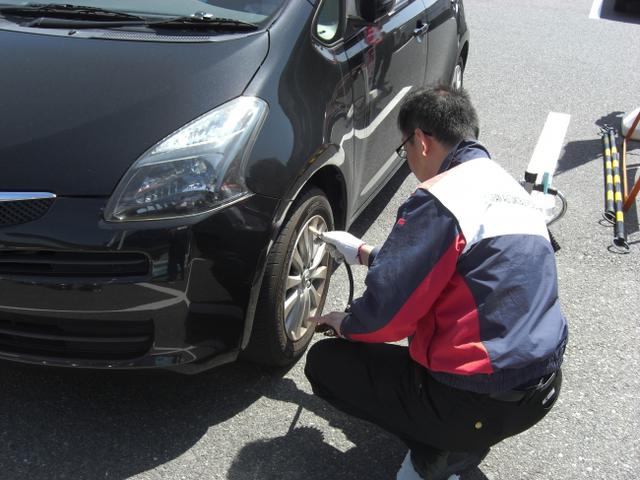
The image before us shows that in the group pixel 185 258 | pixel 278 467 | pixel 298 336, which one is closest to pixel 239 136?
pixel 185 258

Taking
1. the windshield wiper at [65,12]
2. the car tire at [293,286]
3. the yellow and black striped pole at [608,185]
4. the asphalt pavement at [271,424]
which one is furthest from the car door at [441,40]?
the windshield wiper at [65,12]

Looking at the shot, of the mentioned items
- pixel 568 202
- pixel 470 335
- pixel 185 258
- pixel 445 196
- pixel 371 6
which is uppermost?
pixel 371 6

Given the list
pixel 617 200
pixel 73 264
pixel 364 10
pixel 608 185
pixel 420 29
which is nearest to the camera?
pixel 73 264

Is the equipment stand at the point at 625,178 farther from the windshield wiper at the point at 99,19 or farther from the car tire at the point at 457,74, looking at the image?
the windshield wiper at the point at 99,19

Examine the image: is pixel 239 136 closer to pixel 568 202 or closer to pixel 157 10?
pixel 157 10

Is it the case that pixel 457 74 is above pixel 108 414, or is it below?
above

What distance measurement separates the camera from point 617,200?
182 inches

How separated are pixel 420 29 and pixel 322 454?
235 centimetres

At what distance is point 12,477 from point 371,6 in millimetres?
2234

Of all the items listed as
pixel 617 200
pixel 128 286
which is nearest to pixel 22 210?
pixel 128 286

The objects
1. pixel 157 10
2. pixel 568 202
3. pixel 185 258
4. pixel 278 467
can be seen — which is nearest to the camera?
pixel 185 258

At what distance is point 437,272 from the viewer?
2.13 m

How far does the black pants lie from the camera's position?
2.28 meters

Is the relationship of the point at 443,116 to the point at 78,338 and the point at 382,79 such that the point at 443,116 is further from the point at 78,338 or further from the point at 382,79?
the point at 78,338
